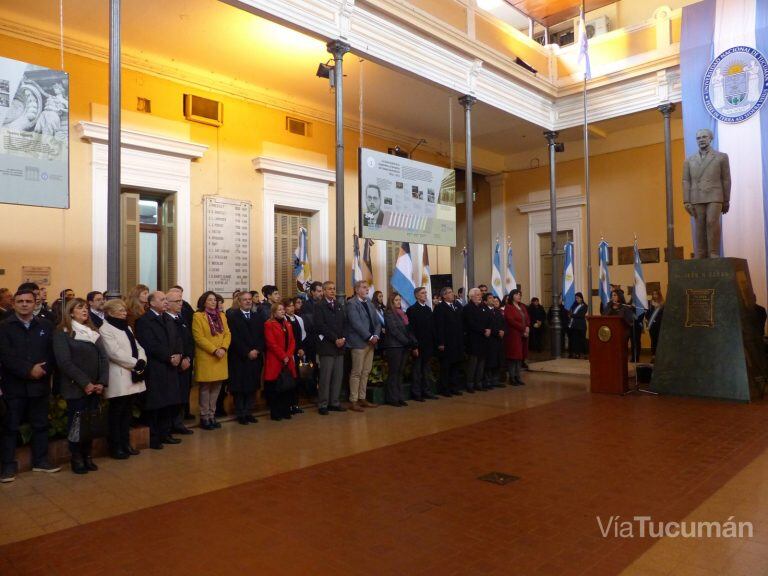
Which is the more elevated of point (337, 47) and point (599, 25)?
point (599, 25)

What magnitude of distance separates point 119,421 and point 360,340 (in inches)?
121

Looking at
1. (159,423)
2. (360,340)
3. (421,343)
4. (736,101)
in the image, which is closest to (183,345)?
(159,423)

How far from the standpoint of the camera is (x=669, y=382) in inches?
324

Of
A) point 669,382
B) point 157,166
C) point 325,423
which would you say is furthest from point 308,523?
point 157,166

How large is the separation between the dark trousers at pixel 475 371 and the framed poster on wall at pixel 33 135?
19.0 ft

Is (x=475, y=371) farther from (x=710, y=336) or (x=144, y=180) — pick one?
(x=144, y=180)

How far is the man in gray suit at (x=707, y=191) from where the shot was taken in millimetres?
8469

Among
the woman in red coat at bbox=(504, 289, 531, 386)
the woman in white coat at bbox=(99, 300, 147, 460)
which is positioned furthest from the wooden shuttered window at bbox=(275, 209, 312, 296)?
the woman in white coat at bbox=(99, 300, 147, 460)

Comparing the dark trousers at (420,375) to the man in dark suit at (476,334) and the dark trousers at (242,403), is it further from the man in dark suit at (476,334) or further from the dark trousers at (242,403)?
the dark trousers at (242,403)

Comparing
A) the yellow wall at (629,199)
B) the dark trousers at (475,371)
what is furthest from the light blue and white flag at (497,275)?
the yellow wall at (629,199)

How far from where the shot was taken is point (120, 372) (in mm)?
5086

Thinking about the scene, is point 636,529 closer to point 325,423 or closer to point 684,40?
point 325,423

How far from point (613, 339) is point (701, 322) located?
1.15 metres

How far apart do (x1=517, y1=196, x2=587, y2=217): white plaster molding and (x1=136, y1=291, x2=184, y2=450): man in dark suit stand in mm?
12073
